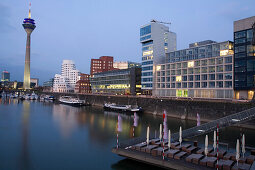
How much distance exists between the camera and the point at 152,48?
12812cm

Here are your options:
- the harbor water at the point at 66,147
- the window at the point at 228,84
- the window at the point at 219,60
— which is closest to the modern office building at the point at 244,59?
the window at the point at 228,84

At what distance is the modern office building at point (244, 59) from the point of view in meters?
77.9

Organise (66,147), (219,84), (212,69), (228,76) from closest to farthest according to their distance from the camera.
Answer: (66,147), (228,76), (219,84), (212,69)

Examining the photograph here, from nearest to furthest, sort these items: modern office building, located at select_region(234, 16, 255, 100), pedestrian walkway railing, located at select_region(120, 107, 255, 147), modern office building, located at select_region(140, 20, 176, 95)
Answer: pedestrian walkway railing, located at select_region(120, 107, 255, 147) → modern office building, located at select_region(234, 16, 255, 100) → modern office building, located at select_region(140, 20, 176, 95)

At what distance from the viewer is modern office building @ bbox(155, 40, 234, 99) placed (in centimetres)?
9150

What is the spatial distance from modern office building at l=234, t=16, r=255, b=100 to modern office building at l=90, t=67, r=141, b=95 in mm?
74363

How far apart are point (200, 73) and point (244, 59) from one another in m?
23.5

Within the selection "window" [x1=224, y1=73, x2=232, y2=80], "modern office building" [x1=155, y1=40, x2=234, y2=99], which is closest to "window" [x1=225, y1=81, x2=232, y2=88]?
"modern office building" [x1=155, y1=40, x2=234, y2=99]

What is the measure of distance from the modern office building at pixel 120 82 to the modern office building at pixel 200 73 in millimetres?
27177

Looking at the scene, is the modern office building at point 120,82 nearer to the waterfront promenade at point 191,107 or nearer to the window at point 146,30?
the window at point 146,30

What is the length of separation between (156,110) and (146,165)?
63.7m

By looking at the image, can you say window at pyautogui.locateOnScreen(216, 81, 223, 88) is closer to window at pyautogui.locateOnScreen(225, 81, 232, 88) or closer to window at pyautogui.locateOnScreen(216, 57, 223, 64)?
window at pyautogui.locateOnScreen(225, 81, 232, 88)

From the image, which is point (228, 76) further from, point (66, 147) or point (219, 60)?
point (66, 147)

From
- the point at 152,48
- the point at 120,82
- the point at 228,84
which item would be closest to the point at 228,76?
the point at 228,84
